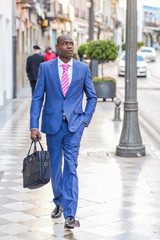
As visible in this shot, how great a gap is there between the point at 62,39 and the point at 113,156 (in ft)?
A: 14.7

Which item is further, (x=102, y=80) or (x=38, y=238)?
(x=102, y=80)

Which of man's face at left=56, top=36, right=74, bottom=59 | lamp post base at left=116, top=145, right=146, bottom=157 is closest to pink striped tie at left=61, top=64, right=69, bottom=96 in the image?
man's face at left=56, top=36, right=74, bottom=59

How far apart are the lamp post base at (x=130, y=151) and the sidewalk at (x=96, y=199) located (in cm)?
13

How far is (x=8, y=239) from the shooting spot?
5.27 metres

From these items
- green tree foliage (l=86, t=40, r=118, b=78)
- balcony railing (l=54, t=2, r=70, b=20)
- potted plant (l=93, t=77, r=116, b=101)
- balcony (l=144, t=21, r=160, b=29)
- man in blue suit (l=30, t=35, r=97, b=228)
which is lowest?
potted plant (l=93, t=77, r=116, b=101)

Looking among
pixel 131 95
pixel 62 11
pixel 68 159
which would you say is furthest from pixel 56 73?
pixel 62 11

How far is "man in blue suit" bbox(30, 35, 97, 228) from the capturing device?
224 inches

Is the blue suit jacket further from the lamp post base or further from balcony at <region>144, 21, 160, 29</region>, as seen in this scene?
balcony at <region>144, 21, 160, 29</region>

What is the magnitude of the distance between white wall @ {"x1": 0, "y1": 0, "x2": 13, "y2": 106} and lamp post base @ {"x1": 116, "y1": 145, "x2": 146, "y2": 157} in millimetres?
9569

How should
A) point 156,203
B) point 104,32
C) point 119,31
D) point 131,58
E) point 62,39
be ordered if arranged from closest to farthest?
point 62,39 < point 156,203 < point 131,58 < point 104,32 < point 119,31

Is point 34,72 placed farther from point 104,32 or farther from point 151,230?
point 104,32

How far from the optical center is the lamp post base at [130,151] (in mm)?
9820

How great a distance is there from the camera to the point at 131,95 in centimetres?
986

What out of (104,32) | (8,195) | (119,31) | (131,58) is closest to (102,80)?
(131,58)
